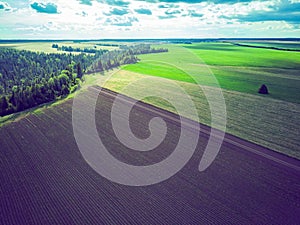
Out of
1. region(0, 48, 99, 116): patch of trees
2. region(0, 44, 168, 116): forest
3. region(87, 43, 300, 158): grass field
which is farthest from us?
region(0, 44, 168, 116): forest

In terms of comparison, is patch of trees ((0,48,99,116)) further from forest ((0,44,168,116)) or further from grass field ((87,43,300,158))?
grass field ((87,43,300,158))

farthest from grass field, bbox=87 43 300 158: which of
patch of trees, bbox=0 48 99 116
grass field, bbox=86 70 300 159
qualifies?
patch of trees, bbox=0 48 99 116

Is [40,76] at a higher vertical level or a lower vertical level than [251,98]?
lower

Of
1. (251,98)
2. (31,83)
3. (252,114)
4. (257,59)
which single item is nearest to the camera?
(252,114)

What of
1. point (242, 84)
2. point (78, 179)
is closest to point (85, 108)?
point (78, 179)

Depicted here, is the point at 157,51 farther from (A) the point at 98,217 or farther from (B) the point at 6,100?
(A) the point at 98,217

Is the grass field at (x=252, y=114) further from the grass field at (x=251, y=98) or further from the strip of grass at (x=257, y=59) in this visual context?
the strip of grass at (x=257, y=59)

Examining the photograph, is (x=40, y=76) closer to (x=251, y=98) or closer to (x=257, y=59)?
(x=251, y=98)

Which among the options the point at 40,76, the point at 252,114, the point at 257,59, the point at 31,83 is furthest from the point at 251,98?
the point at 40,76
